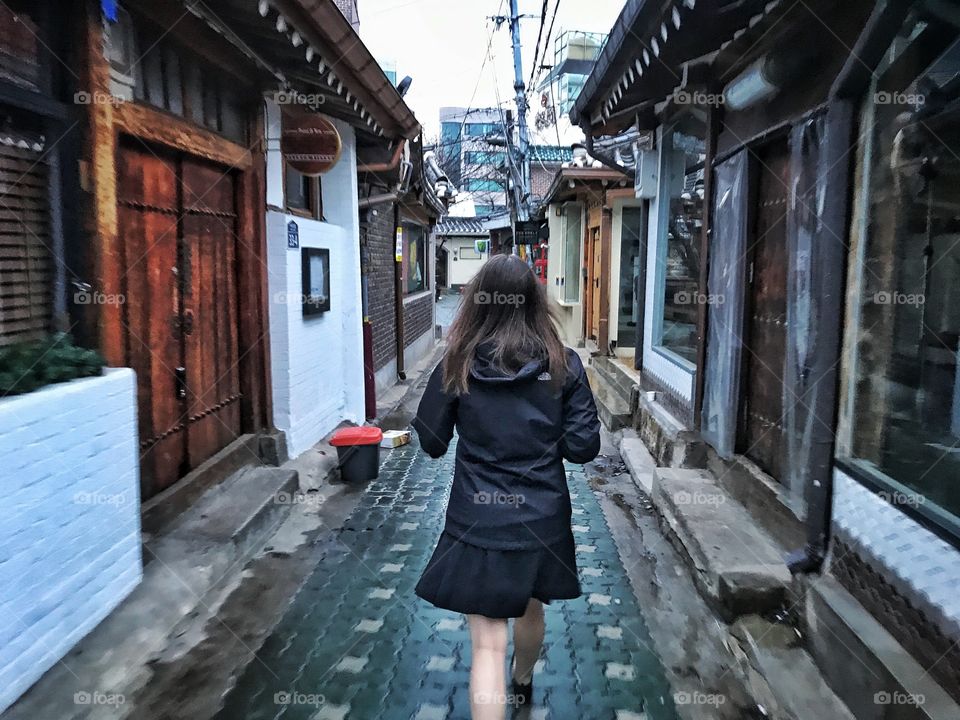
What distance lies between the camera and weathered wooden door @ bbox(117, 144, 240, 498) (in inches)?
170

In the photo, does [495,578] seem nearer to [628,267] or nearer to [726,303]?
[726,303]

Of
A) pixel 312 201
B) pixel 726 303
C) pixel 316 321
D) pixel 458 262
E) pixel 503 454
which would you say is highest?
pixel 312 201

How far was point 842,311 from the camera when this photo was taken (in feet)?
11.4

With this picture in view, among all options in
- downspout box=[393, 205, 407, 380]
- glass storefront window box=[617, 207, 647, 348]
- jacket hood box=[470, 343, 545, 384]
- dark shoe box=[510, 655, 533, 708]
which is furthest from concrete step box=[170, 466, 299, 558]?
glass storefront window box=[617, 207, 647, 348]

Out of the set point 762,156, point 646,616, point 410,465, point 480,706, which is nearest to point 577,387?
point 480,706

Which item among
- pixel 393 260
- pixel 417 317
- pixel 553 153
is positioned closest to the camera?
pixel 393 260

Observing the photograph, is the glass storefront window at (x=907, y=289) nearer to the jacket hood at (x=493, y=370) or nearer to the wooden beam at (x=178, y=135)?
the jacket hood at (x=493, y=370)

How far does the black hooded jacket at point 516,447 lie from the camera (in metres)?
2.45

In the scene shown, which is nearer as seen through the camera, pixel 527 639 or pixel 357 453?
pixel 527 639

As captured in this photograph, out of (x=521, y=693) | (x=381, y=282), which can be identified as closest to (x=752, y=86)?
(x=521, y=693)

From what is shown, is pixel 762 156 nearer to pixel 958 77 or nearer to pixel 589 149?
pixel 958 77

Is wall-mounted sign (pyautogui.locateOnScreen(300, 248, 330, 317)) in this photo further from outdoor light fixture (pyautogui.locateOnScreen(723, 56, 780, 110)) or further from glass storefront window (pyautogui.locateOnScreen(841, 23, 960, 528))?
glass storefront window (pyautogui.locateOnScreen(841, 23, 960, 528))

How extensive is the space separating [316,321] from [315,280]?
1.33ft

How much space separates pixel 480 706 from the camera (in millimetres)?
2408
